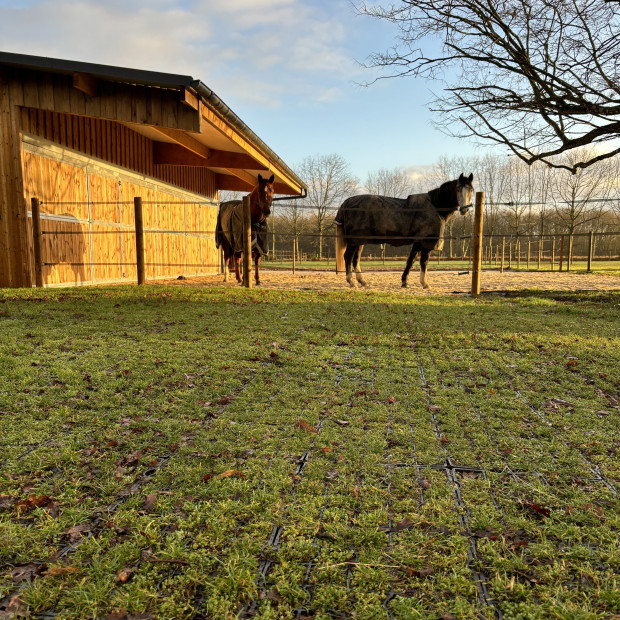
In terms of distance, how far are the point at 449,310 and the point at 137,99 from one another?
7.02m

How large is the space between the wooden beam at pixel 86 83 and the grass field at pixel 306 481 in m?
5.59

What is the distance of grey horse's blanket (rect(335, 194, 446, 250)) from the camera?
988 centimetres

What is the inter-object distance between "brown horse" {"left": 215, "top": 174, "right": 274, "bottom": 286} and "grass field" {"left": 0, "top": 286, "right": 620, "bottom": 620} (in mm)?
6694

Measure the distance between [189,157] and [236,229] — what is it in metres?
4.19

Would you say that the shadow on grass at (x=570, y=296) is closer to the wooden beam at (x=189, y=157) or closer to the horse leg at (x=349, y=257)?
the horse leg at (x=349, y=257)

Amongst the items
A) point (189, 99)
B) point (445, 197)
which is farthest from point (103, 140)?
point (445, 197)

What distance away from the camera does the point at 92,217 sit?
1085cm

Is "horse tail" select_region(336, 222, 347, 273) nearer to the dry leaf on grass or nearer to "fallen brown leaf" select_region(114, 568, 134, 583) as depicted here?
the dry leaf on grass

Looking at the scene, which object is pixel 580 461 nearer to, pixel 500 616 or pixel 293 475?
pixel 500 616

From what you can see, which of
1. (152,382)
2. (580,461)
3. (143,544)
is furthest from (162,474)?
(580,461)

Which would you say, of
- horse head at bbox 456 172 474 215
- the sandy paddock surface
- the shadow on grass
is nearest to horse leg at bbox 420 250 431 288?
the sandy paddock surface

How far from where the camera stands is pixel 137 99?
8.27 m

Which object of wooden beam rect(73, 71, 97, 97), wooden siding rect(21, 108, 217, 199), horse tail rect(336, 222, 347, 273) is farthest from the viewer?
horse tail rect(336, 222, 347, 273)

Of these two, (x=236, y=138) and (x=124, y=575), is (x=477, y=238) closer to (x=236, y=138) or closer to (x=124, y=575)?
(x=236, y=138)
